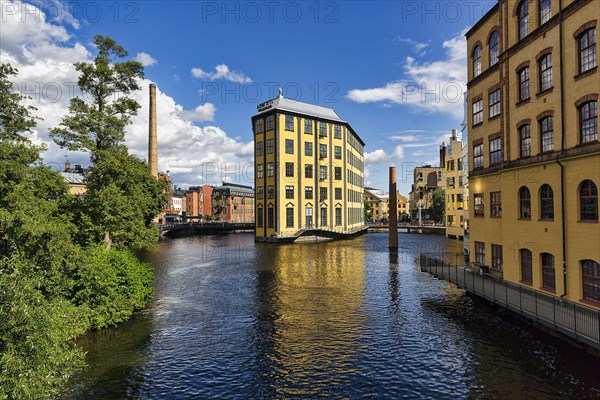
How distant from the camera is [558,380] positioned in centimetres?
1409

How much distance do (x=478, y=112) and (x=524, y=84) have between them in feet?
20.0

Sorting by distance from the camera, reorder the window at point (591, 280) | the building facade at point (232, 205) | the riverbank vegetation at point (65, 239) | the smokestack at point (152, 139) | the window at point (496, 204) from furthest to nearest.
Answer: the building facade at point (232, 205), the smokestack at point (152, 139), the window at point (496, 204), the window at point (591, 280), the riverbank vegetation at point (65, 239)

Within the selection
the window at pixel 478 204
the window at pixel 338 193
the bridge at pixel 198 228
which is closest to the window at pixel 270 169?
the window at pixel 338 193

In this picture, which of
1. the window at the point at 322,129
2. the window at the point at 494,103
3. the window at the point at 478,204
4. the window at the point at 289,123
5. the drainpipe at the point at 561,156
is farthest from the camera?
the window at the point at 322,129

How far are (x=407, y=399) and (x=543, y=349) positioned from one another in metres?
8.10

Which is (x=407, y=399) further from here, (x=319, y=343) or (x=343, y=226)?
(x=343, y=226)

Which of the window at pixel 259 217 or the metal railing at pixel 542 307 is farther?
the window at pixel 259 217

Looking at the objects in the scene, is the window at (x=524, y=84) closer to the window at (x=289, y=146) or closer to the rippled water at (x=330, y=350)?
the rippled water at (x=330, y=350)

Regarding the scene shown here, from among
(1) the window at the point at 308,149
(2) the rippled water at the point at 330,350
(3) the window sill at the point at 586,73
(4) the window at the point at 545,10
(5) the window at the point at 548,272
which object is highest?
(1) the window at the point at 308,149

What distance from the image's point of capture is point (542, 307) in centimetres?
1805

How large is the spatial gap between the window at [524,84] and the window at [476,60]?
6.22 m

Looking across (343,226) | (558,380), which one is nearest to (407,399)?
(558,380)

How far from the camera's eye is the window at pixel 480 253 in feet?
91.9

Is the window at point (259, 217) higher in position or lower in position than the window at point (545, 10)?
lower
